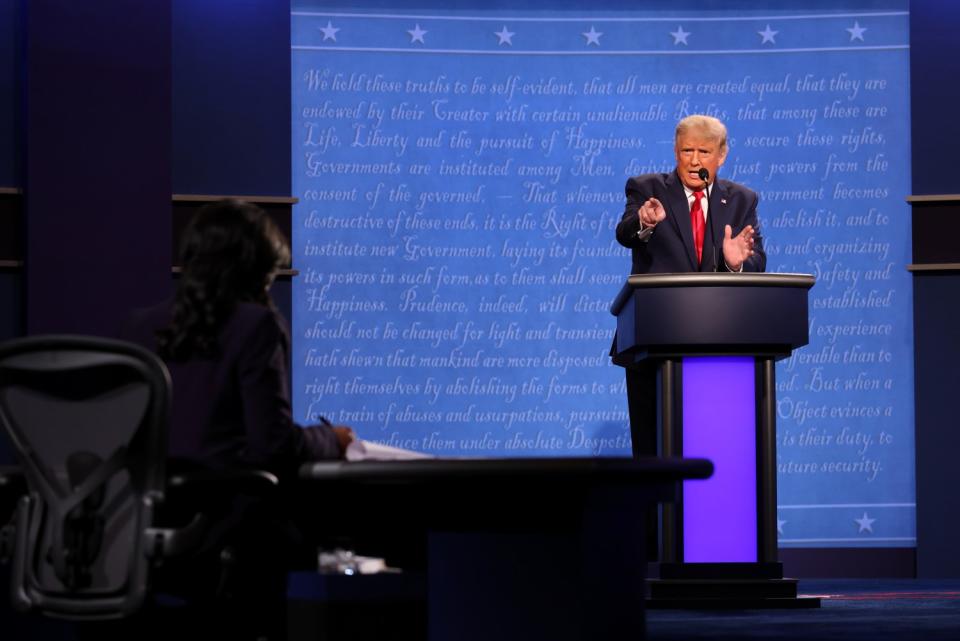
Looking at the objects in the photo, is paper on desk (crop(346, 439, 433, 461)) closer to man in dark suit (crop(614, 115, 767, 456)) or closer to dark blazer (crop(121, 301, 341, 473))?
dark blazer (crop(121, 301, 341, 473))

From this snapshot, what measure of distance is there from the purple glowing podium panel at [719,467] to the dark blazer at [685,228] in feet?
1.42

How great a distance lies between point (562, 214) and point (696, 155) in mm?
1838

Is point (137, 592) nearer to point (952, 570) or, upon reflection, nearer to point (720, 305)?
point (720, 305)

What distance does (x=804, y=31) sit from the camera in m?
6.61

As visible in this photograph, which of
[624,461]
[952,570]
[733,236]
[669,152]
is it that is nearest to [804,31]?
[669,152]

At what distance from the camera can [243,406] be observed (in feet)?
8.20

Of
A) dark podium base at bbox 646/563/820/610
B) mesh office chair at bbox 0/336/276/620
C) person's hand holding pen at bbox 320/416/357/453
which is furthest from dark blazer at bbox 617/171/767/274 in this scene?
mesh office chair at bbox 0/336/276/620

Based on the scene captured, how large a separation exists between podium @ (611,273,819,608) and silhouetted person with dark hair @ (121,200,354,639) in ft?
6.82

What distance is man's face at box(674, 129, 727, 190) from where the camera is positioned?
481 centimetres

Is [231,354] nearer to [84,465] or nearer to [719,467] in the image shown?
[84,465]

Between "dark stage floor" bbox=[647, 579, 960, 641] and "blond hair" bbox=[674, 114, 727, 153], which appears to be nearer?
"dark stage floor" bbox=[647, 579, 960, 641]

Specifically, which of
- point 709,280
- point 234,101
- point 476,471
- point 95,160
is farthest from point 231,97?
point 476,471

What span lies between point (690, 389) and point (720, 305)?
0.98 feet

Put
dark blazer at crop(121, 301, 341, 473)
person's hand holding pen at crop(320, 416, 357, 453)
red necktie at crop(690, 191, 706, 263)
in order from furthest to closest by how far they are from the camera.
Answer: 1. red necktie at crop(690, 191, 706, 263)
2. person's hand holding pen at crop(320, 416, 357, 453)
3. dark blazer at crop(121, 301, 341, 473)
